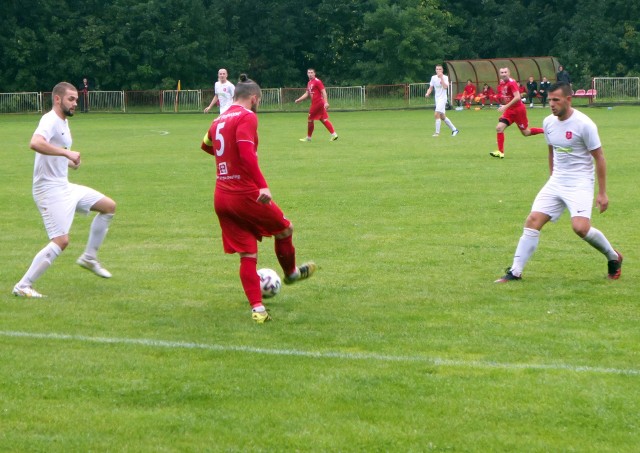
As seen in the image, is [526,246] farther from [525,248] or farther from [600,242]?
[600,242]

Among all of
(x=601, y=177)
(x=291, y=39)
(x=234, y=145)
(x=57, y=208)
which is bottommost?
(x=57, y=208)

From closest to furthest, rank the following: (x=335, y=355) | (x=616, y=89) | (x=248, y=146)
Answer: (x=335, y=355)
(x=248, y=146)
(x=616, y=89)

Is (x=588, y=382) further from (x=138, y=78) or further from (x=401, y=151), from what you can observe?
(x=138, y=78)

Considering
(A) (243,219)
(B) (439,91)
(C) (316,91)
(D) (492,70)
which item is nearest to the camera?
(A) (243,219)

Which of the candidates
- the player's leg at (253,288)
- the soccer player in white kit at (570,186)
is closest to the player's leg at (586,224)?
the soccer player in white kit at (570,186)

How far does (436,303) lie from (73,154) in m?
3.22

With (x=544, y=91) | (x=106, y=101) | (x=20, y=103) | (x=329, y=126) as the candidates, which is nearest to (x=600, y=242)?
(x=329, y=126)

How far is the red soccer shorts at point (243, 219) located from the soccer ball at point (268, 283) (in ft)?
1.90

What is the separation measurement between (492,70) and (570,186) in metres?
48.5

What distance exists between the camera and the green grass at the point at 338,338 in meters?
5.68

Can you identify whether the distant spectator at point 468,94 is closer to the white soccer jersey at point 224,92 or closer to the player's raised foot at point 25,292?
the white soccer jersey at point 224,92

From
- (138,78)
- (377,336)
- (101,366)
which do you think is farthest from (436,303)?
(138,78)

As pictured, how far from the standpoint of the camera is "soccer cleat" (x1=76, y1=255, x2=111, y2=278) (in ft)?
33.2

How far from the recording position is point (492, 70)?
57.2 m
